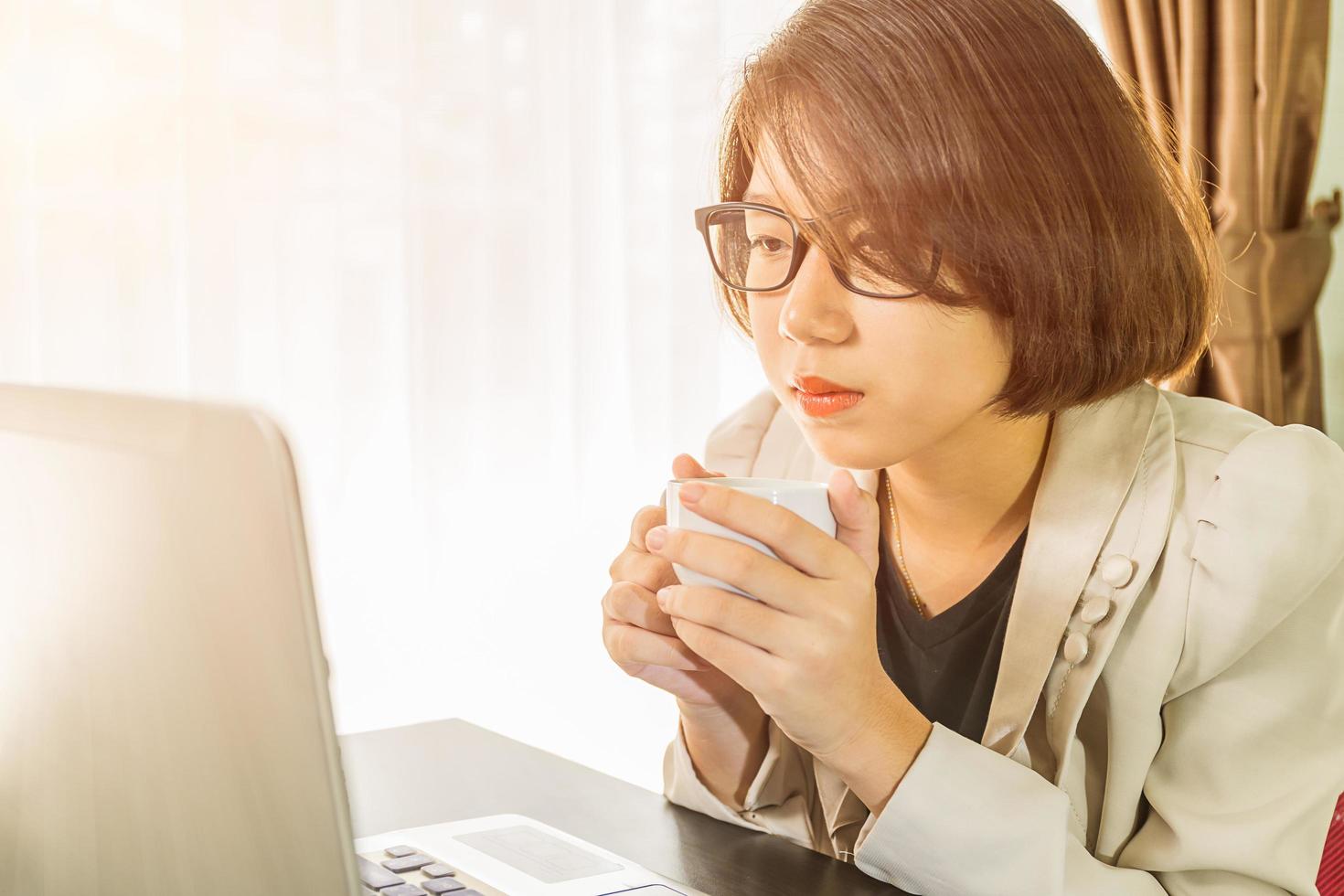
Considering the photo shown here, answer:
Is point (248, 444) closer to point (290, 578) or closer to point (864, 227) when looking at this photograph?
point (290, 578)

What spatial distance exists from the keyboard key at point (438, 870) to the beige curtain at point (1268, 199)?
149 centimetres

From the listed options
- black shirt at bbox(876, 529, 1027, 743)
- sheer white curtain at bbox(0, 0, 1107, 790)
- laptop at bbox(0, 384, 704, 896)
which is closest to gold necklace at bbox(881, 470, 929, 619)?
black shirt at bbox(876, 529, 1027, 743)

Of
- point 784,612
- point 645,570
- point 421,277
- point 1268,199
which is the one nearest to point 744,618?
point 784,612

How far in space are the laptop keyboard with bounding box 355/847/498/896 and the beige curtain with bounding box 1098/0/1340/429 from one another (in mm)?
1491

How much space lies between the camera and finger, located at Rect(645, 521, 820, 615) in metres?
0.74

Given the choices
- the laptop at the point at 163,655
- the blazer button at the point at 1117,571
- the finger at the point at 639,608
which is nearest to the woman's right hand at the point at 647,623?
the finger at the point at 639,608

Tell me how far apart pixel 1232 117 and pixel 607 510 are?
155 centimetres

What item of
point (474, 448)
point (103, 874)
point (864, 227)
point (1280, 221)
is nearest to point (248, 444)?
point (103, 874)

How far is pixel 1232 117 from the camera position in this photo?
6.21 ft

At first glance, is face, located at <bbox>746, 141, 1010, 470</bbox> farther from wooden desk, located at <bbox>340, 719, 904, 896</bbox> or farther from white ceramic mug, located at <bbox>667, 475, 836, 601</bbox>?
wooden desk, located at <bbox>340, 719, 904, 896</bbox>

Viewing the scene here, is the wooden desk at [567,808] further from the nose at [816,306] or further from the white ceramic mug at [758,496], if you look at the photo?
the nose at [816,306]

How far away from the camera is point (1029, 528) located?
100 centimetres

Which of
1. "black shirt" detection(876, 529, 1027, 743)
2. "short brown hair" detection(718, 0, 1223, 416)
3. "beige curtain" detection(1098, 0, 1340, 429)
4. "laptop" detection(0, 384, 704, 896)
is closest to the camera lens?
"laptop" detection(0, 384, 704, 896)

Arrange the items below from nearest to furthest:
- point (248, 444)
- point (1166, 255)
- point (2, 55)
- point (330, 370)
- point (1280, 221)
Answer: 1. point (248, 444)
2. point (1166, 255)
3. point (1280, 221)
4. point (2, 55)
5. point (330, 370)
